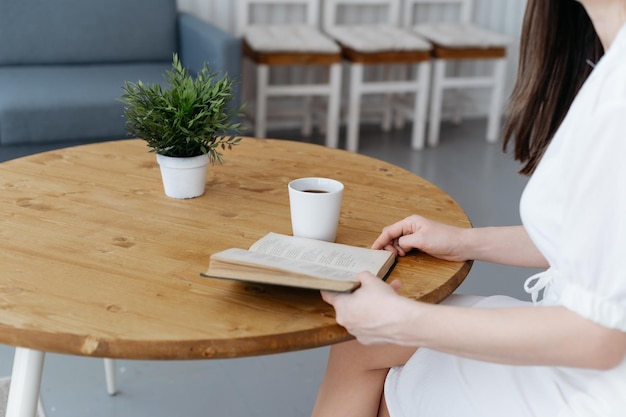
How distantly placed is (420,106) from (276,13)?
2.84 feet

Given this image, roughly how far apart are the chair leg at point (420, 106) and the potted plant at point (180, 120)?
99.7 inches

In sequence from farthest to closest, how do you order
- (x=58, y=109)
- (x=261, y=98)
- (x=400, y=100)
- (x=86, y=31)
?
(x=400, y=100) < (x=261, y=98) < (x=86, y=31) < (x=58, y=109)

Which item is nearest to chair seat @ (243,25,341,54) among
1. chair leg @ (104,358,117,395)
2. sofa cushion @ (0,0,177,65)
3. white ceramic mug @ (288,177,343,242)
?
sofa cushion @ (0,0,177,65)

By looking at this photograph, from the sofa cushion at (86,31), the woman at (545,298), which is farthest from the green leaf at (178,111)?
the sofa cushion at (86,31)

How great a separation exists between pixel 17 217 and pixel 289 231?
17.5 inches

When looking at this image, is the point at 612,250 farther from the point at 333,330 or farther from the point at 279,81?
the point at 279,81

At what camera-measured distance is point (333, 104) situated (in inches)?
145

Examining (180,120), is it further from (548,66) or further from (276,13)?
(276,13)

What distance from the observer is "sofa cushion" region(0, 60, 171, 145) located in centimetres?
274

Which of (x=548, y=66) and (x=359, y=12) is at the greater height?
(x=548, y=66)

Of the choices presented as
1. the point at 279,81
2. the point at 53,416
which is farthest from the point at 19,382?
the point at 279,81

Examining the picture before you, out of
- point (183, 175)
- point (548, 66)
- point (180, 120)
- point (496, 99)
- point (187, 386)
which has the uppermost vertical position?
point (548, 66)

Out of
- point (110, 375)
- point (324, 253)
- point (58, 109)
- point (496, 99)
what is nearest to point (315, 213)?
point (324, 253)

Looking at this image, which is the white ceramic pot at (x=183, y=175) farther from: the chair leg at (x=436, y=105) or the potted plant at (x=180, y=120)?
the chair leg at (x=436, y=105)
